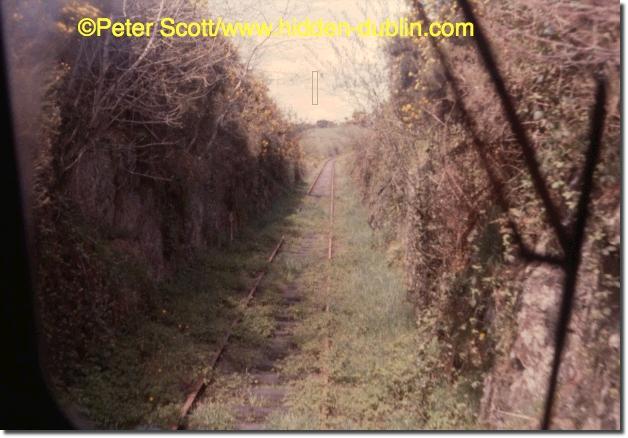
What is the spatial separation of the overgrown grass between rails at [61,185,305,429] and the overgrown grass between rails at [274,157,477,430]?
126 cm

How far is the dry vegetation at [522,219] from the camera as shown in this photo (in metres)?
4.34

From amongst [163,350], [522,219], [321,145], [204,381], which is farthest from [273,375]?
[321,145]

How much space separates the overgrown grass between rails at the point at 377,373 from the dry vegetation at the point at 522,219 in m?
0.35

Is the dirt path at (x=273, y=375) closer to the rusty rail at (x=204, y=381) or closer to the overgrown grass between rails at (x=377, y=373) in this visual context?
the overgrown grass between rails at (x=377, y=373)

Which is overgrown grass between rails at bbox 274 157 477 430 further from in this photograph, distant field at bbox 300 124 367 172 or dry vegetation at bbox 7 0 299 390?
distant field at bbox 300 124 367 172

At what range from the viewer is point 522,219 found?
539 centimetres

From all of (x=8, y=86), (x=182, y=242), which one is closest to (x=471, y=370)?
(x=8, y=86)

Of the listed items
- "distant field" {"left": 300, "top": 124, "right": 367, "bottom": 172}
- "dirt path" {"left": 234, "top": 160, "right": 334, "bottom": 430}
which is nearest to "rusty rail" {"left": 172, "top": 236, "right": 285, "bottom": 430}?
"dirt path" {"left": 234, "top": 160, "right": 334, "bottom": 430}

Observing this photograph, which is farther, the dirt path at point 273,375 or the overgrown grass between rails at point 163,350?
the dirt path at point 273,375

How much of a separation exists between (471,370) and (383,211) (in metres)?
9.80

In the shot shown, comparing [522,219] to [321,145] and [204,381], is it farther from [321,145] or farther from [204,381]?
[321,145]

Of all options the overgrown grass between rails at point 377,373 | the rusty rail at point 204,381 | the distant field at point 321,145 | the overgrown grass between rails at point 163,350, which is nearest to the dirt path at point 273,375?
the overgrown grass between rails at point 377,373

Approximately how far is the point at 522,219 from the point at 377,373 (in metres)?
3.07

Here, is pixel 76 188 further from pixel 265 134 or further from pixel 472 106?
pixel 265 134
